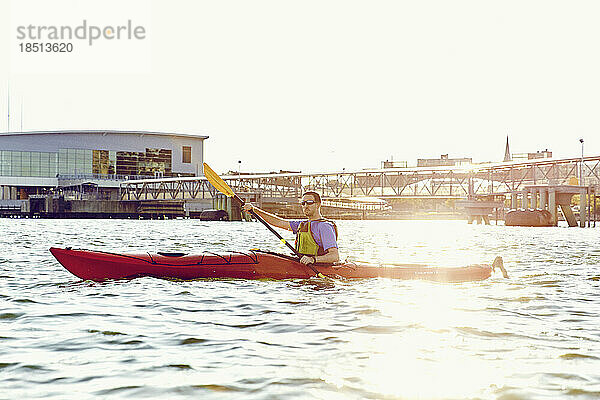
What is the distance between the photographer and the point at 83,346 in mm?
6461

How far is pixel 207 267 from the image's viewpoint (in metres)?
11.5

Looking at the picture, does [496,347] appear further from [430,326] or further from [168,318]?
[168,318]

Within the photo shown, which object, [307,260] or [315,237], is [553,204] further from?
[307,260]

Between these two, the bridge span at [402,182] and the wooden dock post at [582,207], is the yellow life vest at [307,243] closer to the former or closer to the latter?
the wooden dock post at [582,207]

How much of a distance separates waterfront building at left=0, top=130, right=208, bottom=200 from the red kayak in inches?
3192

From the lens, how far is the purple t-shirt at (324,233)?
36.9 feet

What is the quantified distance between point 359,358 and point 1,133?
91.6 m

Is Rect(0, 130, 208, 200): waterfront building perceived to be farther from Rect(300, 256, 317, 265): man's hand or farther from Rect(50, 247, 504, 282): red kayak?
Rect(300, 256, 317, 265): man's hand

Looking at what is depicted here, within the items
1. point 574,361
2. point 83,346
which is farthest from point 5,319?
point 574,361

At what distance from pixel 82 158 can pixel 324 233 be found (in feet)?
281

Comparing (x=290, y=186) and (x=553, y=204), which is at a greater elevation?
(x=290, y=186)

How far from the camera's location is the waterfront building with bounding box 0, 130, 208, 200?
8700cm

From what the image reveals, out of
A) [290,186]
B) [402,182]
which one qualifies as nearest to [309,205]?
[290,186]

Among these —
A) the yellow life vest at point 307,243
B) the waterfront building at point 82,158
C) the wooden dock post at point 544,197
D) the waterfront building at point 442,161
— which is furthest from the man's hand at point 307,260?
the waterfront building at point 442,161
